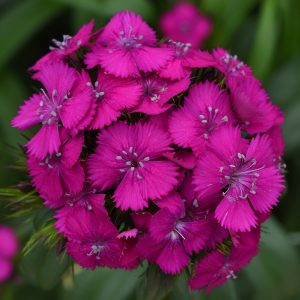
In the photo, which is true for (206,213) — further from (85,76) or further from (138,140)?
(85,76)

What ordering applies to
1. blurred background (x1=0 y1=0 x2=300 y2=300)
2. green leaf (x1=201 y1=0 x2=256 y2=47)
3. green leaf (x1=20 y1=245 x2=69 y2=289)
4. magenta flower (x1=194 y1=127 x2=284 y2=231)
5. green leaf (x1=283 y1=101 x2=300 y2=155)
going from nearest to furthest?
magenta flower (x1=194 y1=127 x2=284 y2=231)
green leaf (x1=20 y1=245 x2=69 y2=289)
blurred background (x1=0 y1=0 x2=300 y2=300)
green leaf (x1=283 y1=101 x2=300 y2=155)
green leaf (x1=201 y1=0 x2=256 y2=47)

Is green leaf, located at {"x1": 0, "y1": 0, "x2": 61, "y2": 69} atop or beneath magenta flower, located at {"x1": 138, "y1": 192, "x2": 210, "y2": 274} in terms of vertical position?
beneath

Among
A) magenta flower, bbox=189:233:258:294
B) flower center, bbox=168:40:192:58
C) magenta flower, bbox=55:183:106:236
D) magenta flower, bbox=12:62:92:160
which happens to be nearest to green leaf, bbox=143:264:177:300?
magenta flower, bbox=189:233:258:294

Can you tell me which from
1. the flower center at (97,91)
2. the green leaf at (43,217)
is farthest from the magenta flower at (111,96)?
the green leaf at (43,217)

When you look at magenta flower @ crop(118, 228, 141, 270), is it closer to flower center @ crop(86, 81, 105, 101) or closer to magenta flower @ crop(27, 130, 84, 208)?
magenta flower @ crop(27, 130, 84, 208)

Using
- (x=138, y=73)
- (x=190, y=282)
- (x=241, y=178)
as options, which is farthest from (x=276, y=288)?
(x=138, y=73)

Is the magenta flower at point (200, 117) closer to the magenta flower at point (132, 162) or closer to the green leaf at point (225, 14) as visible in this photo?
the magenta flower at point (132, 162)

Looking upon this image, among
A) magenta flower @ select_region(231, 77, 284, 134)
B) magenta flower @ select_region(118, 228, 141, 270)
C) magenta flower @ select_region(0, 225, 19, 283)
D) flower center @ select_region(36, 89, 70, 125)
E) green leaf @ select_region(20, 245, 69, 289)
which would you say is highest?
magenta flower @ select_region(231, 77, 284, 134)
